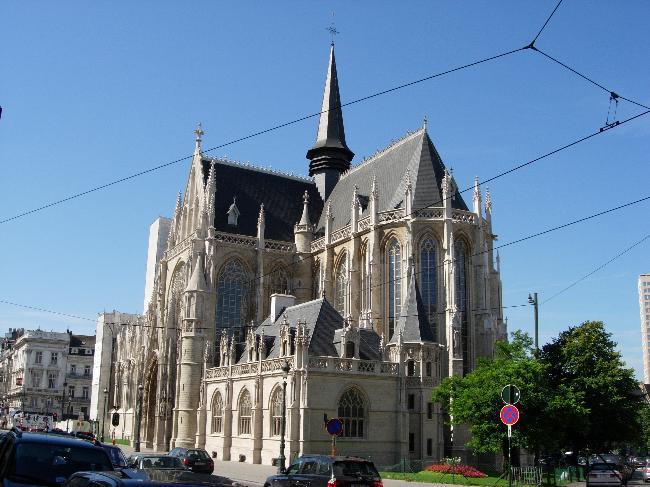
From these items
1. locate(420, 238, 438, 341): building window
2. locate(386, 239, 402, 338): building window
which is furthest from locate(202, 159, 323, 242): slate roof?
locate(420, 238, 438, 341): building window

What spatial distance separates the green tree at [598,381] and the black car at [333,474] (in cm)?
2759

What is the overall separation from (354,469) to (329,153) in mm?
50705

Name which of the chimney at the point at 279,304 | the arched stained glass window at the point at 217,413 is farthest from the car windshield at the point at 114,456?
the chimney at the point at 279,304

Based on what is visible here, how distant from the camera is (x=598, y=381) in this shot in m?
41.2

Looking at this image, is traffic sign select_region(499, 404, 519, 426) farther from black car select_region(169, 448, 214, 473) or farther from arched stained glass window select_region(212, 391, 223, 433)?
arched stained glass window select_region(212, 391, 223, 433)

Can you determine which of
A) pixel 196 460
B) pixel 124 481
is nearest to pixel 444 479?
pixel 196 460

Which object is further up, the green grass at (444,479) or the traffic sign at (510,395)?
the traffic sign at (510,395)

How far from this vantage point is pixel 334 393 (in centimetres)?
3475

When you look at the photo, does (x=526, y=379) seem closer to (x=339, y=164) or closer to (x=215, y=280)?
(x=215, y=280)

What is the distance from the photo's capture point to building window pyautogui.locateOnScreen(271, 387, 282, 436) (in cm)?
3547

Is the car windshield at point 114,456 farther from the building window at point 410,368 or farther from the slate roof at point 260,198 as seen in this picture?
the slate roof at point 260,198

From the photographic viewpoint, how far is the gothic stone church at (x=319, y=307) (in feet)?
117

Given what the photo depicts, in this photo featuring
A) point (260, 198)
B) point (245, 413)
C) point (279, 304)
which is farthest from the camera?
point (260, 198)

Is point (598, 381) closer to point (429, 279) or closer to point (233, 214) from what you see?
point (429, 279)
